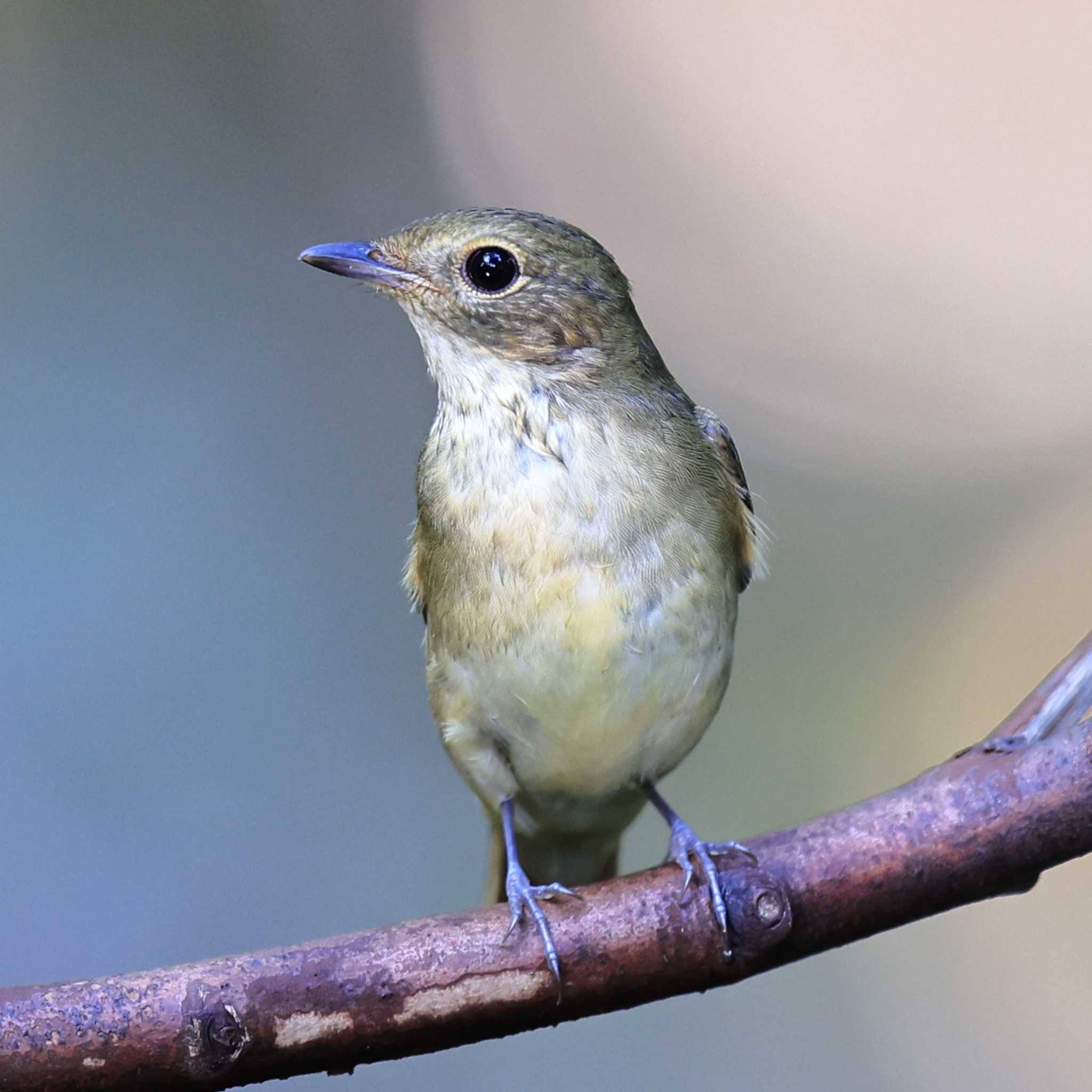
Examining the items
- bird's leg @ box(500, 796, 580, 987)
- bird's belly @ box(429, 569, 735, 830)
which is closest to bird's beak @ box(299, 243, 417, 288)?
bird's belly @ box(429, 569, 735, 830)

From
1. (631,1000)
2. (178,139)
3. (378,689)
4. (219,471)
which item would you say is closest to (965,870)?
(631,1000)

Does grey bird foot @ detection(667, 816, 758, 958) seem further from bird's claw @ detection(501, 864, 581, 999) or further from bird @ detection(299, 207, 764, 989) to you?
bird's claw @ detection(501, 864, 581, 999)

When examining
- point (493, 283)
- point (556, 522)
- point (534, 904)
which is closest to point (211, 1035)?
point (534, 904)

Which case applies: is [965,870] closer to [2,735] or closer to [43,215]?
[2,735]

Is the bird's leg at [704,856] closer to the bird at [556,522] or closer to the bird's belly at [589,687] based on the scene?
the bird at [556,522]

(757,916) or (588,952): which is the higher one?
(757,916)

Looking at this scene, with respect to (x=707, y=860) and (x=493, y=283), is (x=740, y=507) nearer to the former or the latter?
(x=493, y=283)
